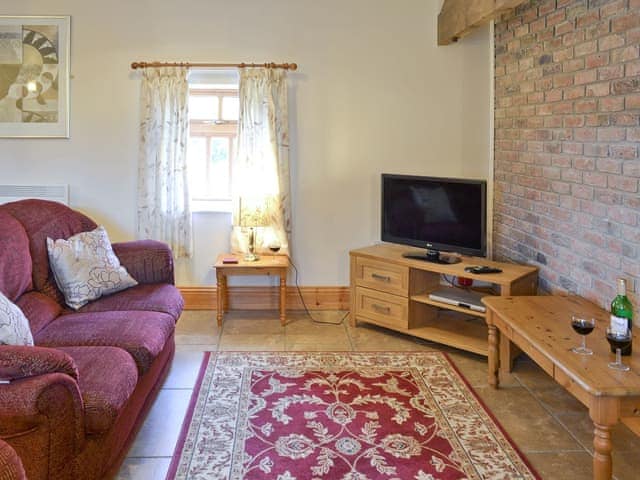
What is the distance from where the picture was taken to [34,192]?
15.9 feet

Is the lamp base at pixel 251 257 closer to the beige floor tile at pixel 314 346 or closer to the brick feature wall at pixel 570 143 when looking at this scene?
the beige floor tile at pixel 314 346

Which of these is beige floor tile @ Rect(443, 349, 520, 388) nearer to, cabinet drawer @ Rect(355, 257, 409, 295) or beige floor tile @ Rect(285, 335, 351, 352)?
cabinet drawer @ Rect(355, 257, 409, 295)

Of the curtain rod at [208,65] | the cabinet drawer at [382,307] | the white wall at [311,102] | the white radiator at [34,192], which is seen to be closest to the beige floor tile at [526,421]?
the cabinet drawer at [382,307]

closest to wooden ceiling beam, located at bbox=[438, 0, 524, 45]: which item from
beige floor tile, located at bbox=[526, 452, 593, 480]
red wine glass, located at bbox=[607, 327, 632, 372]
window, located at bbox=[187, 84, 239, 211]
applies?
window, located at bbox=[187, 84, 239, 211]

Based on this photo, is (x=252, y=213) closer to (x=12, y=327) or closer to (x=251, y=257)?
(x=251, y=257)

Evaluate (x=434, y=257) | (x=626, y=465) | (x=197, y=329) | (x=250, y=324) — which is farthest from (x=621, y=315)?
(x=197, y=329)

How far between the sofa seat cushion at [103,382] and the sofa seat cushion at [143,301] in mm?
661

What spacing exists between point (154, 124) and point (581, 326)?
338cm

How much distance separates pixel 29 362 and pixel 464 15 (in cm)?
342

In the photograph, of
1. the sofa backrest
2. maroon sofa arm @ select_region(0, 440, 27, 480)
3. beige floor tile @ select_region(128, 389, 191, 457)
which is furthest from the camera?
the sofa backrest

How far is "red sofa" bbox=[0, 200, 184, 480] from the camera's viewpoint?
81.5 inches

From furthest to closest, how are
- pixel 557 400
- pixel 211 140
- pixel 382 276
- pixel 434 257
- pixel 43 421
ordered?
pixel 211 140 → pixel 382 276 → pixel 434 257 → pixel 557 400 → pixel 43 421

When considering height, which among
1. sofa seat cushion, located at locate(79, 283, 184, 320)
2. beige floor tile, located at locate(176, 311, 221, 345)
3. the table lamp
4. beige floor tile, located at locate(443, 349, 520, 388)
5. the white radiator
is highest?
the white radiator

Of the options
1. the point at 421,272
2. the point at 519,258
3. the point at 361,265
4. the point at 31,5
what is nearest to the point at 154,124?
the point at 31,5
